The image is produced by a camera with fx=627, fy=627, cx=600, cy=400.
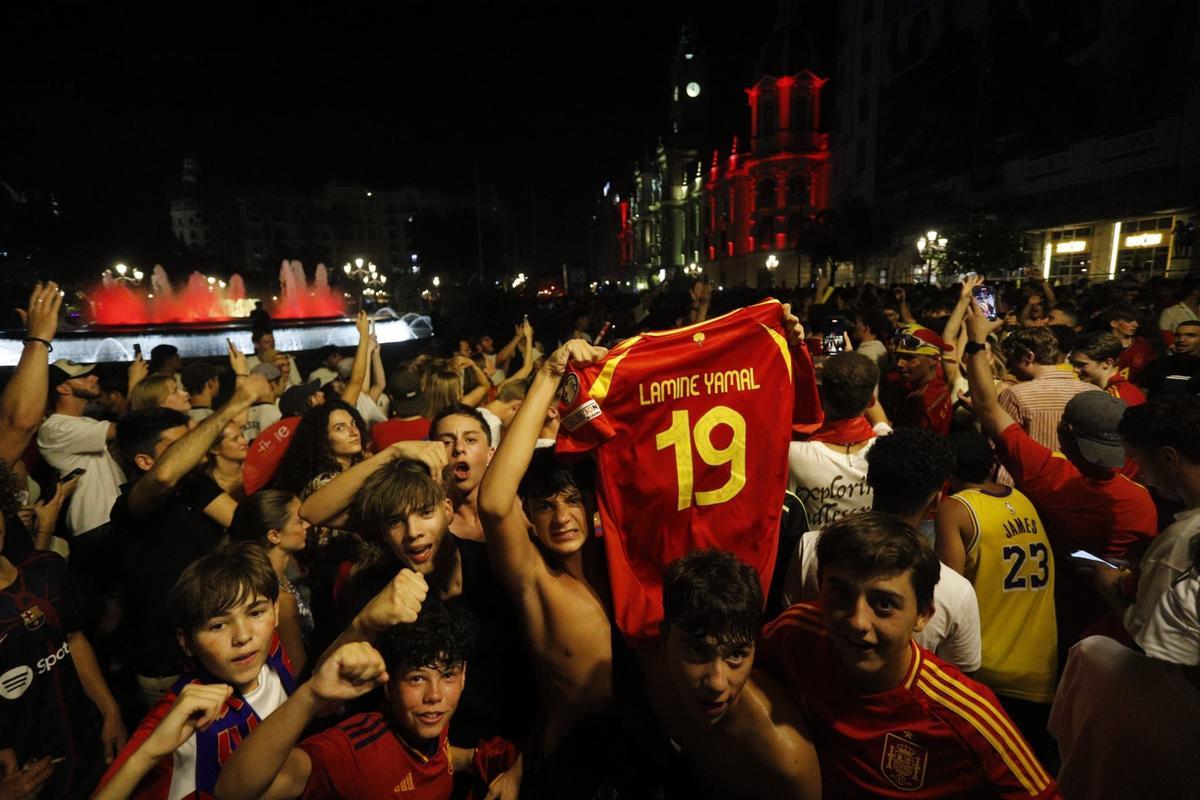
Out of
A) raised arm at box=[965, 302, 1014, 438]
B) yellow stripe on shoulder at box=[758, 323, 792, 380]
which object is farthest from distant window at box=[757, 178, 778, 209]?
yellow stripe on shoulder at box=[758, 323, 792, 380]

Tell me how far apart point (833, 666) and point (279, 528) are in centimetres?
274

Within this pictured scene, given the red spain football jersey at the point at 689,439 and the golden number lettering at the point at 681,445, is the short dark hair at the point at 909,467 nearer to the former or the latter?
the red spain football jersey at the point at 689,439

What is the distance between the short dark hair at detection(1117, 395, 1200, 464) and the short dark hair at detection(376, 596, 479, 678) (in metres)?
2.94

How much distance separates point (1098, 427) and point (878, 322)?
6182mm

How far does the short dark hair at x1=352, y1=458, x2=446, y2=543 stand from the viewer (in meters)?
2.77

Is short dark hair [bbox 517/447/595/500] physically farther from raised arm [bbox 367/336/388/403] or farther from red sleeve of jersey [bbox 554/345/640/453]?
raised arm [bbox 367/336/388/403]

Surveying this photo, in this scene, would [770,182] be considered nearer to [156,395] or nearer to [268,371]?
[268,371]

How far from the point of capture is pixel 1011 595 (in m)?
3.03

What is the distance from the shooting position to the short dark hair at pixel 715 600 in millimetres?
1999

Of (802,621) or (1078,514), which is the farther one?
(1078,514)

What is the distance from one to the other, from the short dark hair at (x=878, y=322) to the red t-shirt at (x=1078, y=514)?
222 inches

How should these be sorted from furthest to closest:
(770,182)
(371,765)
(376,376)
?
(770,182), (376,376), (371,765)

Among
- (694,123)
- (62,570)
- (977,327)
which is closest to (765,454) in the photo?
(977,327)

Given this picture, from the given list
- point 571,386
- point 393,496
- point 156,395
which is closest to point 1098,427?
point 571,386
